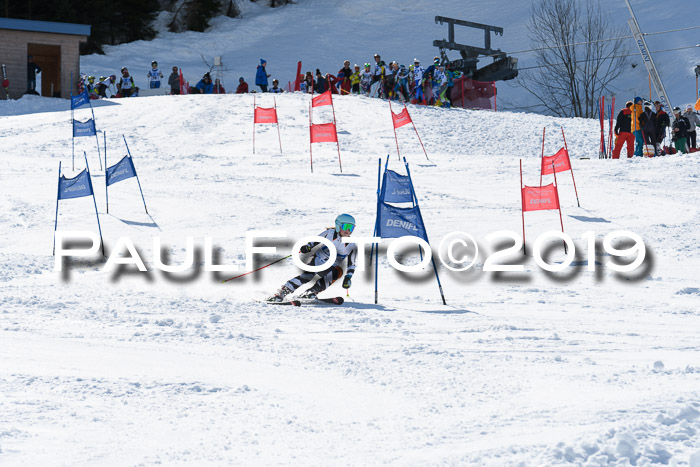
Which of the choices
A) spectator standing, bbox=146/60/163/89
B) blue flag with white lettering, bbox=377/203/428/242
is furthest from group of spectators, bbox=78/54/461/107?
blue flag with white lettering, bbox=377/203/428/242

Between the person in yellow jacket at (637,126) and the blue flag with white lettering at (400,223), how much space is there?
1078 centimetres

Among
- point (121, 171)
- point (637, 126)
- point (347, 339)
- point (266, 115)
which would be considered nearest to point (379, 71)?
point (266, 115)

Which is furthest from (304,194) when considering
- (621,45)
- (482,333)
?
(621,45)

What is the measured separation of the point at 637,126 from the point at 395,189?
10.5m

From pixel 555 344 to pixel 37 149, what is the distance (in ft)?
53.5

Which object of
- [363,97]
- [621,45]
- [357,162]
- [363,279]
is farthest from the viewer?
[621,45]

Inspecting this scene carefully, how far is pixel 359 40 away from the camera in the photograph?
4797cm

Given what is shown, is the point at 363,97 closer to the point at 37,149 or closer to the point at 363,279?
the point at 37,149

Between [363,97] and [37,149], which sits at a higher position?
[363,97]

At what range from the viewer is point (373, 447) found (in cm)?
512

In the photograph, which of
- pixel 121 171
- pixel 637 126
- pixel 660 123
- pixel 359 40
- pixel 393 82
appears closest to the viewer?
pixel 121 171

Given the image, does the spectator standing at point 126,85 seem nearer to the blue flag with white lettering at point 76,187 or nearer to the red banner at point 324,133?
the red banner at point 324,133

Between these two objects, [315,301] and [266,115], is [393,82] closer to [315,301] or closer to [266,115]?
[266,115]

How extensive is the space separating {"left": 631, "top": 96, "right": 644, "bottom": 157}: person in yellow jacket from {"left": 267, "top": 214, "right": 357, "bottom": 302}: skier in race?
37.3 ft
